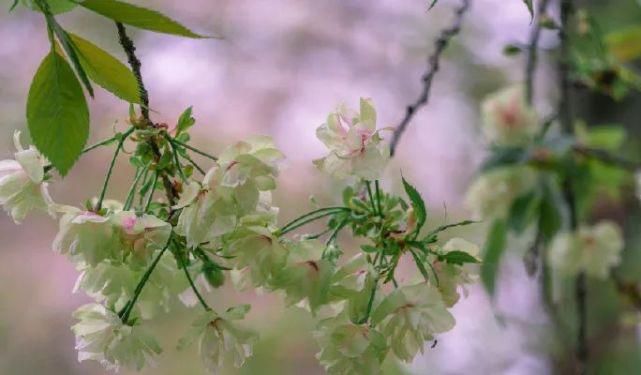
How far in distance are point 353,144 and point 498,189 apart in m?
0.82

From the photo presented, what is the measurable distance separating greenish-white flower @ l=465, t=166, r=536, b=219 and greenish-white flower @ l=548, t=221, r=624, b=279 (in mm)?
203

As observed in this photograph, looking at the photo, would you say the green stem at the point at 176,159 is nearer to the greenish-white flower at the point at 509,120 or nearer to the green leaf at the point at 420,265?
the green leaf at the point at 420,265

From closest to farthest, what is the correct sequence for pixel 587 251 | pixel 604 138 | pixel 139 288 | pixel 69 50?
1. pixel 69 50
2. pixel 139 288
3. pixel 587 251
4. pixel 604 138

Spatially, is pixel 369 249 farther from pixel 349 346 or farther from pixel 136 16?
pixel 136 16

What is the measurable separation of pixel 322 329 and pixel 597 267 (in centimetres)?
106

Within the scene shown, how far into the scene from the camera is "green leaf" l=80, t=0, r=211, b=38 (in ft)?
1.83

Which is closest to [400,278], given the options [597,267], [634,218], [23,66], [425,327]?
[425,327]

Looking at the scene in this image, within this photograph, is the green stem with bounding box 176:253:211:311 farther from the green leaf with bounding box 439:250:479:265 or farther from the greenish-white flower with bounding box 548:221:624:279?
the greenish-white flower with bounding box 548:221:624:279

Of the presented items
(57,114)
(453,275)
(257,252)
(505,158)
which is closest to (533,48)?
(505,158)

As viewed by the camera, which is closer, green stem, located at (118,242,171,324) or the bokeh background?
green stem, located at (118,242,171,324)

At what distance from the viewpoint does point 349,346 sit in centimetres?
65

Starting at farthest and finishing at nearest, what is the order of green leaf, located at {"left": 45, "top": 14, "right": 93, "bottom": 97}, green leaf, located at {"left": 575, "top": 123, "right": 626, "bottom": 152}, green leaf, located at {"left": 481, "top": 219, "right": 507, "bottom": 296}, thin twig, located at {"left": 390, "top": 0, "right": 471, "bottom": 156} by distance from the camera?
green leaf, located at {"left": 575, "top": 123, "right": 626, "bottom": 152} → green leaf, located at {"left": 481, "top": 219, "right": 507, "bottom": 296} → thin twig, located at {"left": 390, "top": 0, "right": 471, "bottom": 156} → green leaf, located at {"left": 45, "top": 14, "right": 93, "bottom": 97}

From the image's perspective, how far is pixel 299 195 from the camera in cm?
296

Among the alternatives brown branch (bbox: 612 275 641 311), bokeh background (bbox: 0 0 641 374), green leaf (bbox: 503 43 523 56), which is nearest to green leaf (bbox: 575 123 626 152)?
brown branch (bbox: 612 275 641 311)
